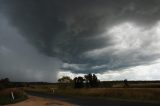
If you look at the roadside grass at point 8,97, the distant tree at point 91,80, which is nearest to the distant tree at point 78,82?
the distant tree at point 91,80

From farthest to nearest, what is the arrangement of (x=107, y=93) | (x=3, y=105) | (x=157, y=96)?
1. (x=107, y=93)
2. (x=157, y=96)
3. (x=3, y=105)

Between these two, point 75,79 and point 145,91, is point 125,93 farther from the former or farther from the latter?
point 75,79

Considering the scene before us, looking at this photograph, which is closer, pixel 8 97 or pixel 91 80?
pixel 8 97

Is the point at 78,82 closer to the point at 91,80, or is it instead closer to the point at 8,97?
the point at 91,80

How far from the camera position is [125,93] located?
160 ft

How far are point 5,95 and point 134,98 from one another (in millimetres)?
23785

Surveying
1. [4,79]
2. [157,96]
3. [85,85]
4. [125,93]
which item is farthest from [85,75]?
[157,96]

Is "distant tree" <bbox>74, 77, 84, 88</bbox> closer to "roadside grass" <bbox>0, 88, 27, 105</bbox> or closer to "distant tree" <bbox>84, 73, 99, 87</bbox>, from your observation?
"distant tree" <bbox>84, 73, 99, 87</bbox>

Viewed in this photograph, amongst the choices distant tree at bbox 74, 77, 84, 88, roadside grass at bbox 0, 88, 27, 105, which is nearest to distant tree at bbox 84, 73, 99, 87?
distant tree at bbox 74, 77, 84, 88

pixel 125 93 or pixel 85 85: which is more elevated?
pixel 85 85

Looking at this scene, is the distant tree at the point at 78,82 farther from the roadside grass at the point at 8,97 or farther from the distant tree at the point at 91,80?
the roadside grass at the point at 8,97

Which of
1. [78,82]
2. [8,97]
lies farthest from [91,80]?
[8,97]

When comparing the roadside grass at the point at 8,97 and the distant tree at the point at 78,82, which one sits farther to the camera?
the distant tree at the point at 78,82

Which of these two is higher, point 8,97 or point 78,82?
point 78,82
